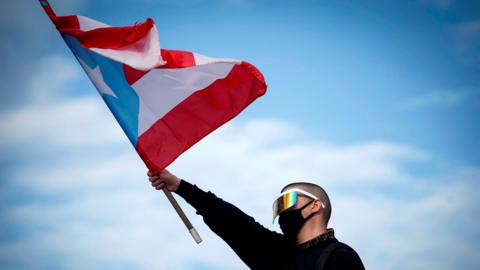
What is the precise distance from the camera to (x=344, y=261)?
543 centimetres

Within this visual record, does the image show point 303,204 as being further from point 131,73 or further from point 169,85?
point 131,73

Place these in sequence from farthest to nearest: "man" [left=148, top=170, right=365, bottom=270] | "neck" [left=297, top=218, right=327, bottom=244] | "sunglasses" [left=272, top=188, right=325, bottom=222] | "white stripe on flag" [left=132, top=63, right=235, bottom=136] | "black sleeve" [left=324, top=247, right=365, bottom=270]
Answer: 1. "white stripe on flag" [left=132, top=63, right=235, bottom=136]
2. "sunglasses" [left=272, top=188, right=325, bottom=222]
3. "neck" [left=297, top=218, right=327, bottom=244]
4. "man" [left=148, top=170, right=365, bottom=270]
5. "black sleeve" [left=324, top=247, right=365, bottom=270]

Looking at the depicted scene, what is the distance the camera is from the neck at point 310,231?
6246 mm

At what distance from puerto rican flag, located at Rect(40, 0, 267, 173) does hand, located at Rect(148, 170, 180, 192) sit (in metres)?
0.14

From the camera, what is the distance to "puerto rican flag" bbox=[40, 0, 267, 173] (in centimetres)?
684

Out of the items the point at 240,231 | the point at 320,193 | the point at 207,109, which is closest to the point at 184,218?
the point at 240,231

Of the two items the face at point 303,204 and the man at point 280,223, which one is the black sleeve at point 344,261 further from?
the face at point 303,204

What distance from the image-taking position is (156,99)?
7.17 meters

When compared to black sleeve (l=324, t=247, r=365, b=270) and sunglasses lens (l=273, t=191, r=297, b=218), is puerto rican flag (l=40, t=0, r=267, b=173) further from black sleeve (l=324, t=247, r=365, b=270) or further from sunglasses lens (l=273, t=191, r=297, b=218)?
black sleeve (l=324, t=247, r=365, b=270)

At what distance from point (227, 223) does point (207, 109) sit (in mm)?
1536

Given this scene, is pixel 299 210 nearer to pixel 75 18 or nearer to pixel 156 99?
pixel 156 99

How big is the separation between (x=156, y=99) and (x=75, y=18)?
1.48m

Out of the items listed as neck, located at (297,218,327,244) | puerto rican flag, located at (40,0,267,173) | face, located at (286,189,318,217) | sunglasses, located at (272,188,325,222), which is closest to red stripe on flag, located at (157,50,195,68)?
puerto rican flag, located at (40,0,267,173)

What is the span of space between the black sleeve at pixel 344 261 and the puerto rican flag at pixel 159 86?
2.41m
